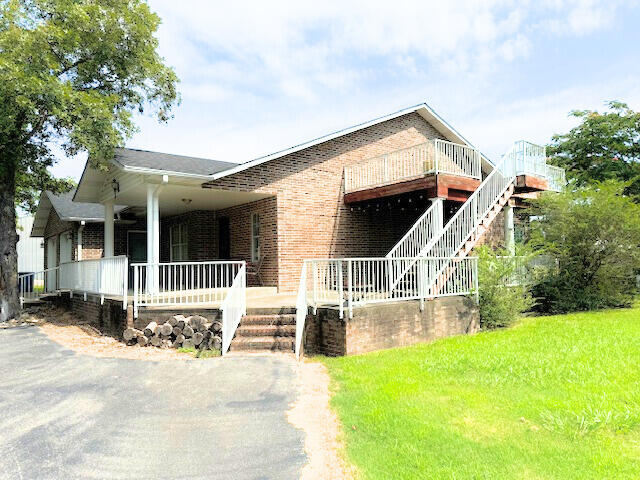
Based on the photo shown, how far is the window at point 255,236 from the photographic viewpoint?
13266 millimetres

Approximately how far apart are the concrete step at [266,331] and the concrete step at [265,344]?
0.57ft

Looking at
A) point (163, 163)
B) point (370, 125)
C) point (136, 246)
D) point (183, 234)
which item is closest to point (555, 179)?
point (370, 125)

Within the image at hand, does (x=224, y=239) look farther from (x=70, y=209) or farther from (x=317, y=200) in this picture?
(x=70, y=209)

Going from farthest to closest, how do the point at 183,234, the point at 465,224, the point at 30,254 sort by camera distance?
the point at 30,254 → the point at 183,234 → the point at 465,224

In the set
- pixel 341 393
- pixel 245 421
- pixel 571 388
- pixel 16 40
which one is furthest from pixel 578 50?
pixel 16 40

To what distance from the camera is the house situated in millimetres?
8672

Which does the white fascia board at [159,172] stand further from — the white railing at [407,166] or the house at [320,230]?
the white railing at [407,166]

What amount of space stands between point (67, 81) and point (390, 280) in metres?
9.43

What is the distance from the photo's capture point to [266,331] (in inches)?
339

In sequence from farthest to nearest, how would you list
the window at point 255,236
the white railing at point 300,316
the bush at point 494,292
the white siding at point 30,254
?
the white siding at point 30,254, the window at point 255,236, the bush at point 494,292, the white railing at point 300,316

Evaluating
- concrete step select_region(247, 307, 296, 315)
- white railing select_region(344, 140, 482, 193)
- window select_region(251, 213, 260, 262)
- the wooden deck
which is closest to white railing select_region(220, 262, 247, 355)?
concrete step select_region(247, 307, 296, 315)

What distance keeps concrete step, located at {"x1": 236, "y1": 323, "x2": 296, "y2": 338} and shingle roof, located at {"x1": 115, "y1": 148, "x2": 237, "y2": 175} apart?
13.4ft

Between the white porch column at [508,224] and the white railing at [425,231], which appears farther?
the white porch column at [508,224]

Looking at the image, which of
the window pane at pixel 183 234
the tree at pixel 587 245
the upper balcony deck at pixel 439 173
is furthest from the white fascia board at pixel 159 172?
the tree at pixel 587 245
